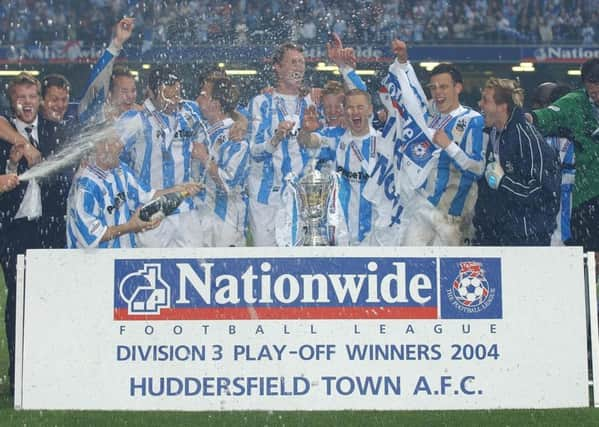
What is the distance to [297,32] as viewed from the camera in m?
24.2

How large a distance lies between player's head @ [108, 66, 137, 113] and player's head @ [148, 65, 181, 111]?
15 centimetres

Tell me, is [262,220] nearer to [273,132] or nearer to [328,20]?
[273,132]

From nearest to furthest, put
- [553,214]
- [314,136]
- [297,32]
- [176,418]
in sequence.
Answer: [176,418], [553,214], [314,136], [297,32]

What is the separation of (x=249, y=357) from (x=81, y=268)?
0.95 m

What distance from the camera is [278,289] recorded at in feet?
17.8

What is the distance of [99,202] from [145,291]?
102 centimetres

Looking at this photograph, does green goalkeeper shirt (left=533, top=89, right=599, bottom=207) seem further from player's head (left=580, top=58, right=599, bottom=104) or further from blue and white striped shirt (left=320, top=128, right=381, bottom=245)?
blue and white striped shirt (left=320, top=128, right=381, bottom=245)

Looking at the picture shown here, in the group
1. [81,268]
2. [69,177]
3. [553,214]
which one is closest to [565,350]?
[553,214]

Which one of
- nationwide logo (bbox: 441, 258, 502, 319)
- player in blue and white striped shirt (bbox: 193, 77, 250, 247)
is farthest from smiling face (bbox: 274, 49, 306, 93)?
nationwide logo (bbox: 441, 258, 502, 319)

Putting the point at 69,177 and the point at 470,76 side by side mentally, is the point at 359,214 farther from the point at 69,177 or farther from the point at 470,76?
the point at 470,76

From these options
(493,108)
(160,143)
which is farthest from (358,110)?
(160,143)

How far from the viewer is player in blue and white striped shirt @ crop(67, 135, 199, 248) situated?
5883 millimetres

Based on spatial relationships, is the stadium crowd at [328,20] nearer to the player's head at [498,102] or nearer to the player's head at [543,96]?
the player's head at [543,96]

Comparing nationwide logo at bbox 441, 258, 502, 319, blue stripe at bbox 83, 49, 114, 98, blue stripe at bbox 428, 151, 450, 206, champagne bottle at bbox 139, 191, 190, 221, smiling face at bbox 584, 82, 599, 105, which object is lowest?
nationwide logo at bbox 441, 258, 502, 319
